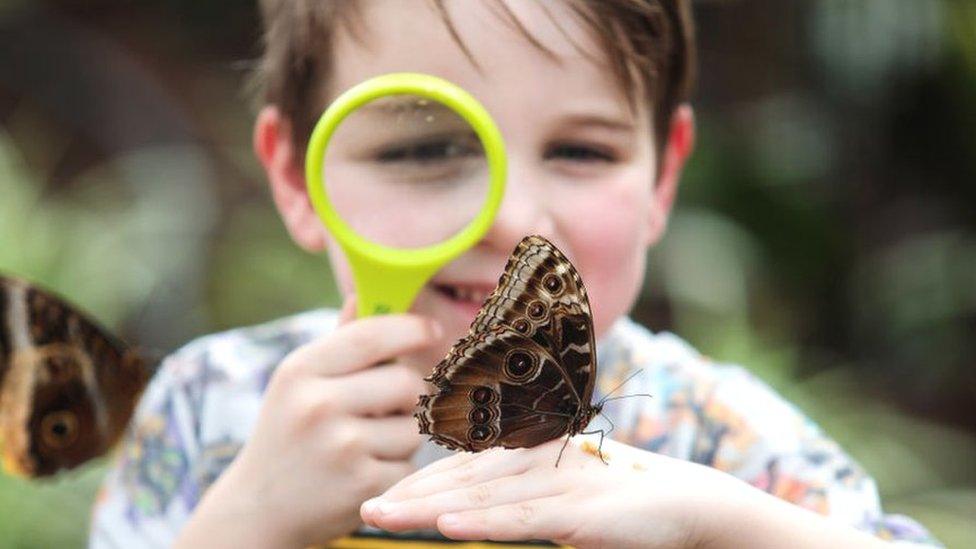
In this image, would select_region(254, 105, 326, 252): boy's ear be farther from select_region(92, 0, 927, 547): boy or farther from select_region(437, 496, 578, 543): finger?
select_region(437, 496, 578, 543): finger

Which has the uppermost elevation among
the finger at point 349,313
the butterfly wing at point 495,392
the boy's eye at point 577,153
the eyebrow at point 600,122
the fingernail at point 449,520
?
the eyebrow at point 600,122

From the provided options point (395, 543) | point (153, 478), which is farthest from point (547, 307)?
point (153, 478)

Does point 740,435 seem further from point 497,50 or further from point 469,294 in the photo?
point 497,50

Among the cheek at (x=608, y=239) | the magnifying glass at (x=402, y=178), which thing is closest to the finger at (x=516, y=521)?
the magnifying glass at (x=402, y=178)

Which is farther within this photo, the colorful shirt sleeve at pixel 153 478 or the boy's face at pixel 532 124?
the colorful shirt sleeve at pixel 153 478

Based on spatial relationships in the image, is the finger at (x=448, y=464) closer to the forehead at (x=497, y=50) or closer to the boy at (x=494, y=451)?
the boy at (x=494, y=451)

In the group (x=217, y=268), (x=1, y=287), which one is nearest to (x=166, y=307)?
(x=217, y=268)

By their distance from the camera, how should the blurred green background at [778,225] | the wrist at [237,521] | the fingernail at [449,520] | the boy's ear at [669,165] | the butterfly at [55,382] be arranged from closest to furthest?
the fingernail at [449,520] < the wrist at [237,521] < the butterfly at [55,382] < the boy's ear at [669,165] < the blurred green background at [778,225]

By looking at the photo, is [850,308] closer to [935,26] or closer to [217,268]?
[935,26]

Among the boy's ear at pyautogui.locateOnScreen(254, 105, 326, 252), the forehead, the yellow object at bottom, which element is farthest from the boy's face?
the yellow object at bottom
